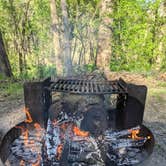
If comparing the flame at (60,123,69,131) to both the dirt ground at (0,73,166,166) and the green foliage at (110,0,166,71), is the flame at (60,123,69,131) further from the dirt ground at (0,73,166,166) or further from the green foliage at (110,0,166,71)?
the green foliage at (110,0,166,71)

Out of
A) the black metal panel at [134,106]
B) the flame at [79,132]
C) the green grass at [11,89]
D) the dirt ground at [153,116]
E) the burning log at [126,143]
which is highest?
the black metal panel at [134,106]

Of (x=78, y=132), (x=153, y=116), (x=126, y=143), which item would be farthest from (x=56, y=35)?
(x=126, y=143)

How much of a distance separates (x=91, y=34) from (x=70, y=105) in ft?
24.8

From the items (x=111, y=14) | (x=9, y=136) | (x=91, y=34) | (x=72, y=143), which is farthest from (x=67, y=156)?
(x=91, y=34)

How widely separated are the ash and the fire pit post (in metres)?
0.11

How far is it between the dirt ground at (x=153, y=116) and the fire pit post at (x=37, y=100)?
1.76 ft

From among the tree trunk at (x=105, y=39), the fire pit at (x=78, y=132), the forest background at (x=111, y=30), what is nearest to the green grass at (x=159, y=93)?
the forest background at (x=111, y=30)

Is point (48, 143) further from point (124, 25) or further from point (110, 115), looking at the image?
point (124, 25)

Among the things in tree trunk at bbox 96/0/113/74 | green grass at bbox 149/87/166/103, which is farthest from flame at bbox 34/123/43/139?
tree trunk at bbox 96/0/113/74

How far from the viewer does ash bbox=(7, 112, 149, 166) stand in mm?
1762

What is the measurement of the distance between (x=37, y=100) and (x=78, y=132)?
515mm

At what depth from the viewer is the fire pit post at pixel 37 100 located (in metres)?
2.03

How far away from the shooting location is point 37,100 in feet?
6.77

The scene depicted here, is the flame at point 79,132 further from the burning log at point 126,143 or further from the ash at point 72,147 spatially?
the burning log at point 126,143
